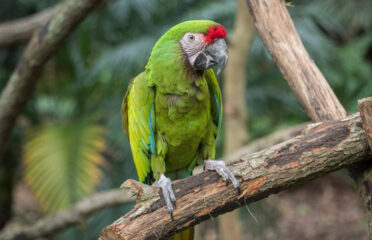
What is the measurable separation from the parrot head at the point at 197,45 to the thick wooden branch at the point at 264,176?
44 cm

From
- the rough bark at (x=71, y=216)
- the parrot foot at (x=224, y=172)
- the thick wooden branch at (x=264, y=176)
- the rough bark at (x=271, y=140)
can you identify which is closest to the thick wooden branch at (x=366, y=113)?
Result: the thick wooden branch at (x=264, y=176)

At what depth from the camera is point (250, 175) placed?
1.46 metres

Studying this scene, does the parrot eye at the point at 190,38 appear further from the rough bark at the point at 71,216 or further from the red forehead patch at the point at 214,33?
the rough bark at the point at 71,216

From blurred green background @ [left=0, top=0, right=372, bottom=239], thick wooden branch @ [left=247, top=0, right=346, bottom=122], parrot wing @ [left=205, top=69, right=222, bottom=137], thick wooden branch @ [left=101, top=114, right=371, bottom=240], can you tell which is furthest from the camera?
blurred green background @ [left=0, top=0, right=372, bottom=239]

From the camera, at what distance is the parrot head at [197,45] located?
160 cm

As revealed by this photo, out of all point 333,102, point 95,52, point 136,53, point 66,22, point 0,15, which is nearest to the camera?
point 333,102

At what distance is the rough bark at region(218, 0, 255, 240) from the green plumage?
1.02m

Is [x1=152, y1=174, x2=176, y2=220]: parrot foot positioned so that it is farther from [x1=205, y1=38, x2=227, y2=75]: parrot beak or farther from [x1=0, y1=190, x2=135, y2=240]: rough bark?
[x1=0, y1=190, x2=135, y2=240]: rough bark

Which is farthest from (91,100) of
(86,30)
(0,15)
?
(0,15)

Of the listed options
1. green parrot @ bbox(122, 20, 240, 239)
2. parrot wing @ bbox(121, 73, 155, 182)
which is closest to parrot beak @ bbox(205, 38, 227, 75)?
green parrot @ bbox(122, 20, 240, 239)

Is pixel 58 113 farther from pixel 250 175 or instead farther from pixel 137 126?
pixel 250 175

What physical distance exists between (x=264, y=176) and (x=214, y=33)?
62cm

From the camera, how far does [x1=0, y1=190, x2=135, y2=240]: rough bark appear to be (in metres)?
3.03

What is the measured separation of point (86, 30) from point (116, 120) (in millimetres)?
949
